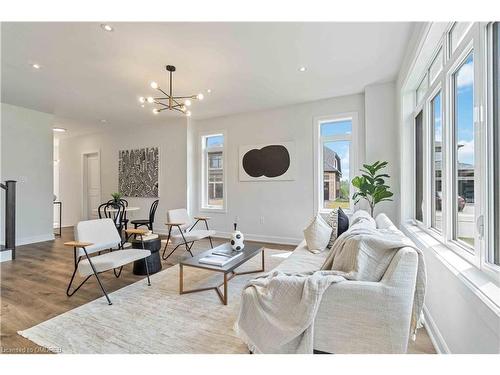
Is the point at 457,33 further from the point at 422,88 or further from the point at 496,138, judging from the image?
the point at 422,88

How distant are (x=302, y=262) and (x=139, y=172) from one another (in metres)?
5.46

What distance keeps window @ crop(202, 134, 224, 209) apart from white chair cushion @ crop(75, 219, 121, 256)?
2.95 m

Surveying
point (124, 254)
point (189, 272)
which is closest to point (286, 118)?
point (189, 272)

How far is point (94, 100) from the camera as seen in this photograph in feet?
15.3

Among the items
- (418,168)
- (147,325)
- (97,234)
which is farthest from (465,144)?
(97,234)

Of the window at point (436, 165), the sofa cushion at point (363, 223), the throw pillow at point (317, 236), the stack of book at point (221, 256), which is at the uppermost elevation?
the window at point (436, 165)

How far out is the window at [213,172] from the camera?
5910 mm

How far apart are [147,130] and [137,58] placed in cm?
358

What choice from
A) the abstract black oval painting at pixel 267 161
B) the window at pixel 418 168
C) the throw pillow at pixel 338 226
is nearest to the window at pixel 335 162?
the abstract black oval painting at pixel 267 161

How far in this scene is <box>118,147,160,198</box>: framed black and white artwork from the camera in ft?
20.8

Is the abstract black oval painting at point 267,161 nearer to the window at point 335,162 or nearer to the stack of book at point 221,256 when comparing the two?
the window at point 335,162

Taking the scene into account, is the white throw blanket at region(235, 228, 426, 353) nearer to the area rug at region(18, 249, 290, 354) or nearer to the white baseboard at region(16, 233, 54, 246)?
the area rug at region(18, 249, 290, 354)

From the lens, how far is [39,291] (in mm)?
2775

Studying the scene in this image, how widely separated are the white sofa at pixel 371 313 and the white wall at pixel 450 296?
294mm
